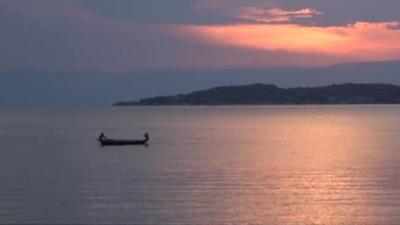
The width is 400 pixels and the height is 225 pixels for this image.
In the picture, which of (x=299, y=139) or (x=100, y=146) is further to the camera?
(x=299, y=139)

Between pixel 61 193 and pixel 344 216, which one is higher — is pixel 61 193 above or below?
above

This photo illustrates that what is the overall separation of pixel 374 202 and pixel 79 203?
42.7 ft

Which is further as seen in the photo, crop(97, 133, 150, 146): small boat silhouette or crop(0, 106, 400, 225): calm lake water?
crop(97, 133, 150, 146): small boat silhouette

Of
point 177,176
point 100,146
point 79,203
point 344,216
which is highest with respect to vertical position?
point 100,146

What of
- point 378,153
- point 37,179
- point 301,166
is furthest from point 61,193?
A: point 378,153

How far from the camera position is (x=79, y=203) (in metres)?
34.7

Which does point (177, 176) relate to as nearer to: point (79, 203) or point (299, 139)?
point (79, 203)

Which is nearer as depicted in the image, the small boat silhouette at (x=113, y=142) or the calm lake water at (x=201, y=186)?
the calm lake water at (x=201, y=186)

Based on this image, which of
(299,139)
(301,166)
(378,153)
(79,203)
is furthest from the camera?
(299,139)

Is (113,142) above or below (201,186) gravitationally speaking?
above

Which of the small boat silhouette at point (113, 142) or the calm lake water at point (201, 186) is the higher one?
the small boat silhouette at point (113, 142)

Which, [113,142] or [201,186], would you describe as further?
[113,142]

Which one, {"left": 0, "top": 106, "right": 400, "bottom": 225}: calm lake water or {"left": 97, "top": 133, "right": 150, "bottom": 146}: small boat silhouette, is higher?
{"left": 97, "top": 133, "right": 150, "bottom": 146}: small boat silhouette

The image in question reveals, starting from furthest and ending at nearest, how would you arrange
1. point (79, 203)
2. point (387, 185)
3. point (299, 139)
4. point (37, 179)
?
point (299, 139)
point (37, 179)
point (387, 185)
point (79, 203)
